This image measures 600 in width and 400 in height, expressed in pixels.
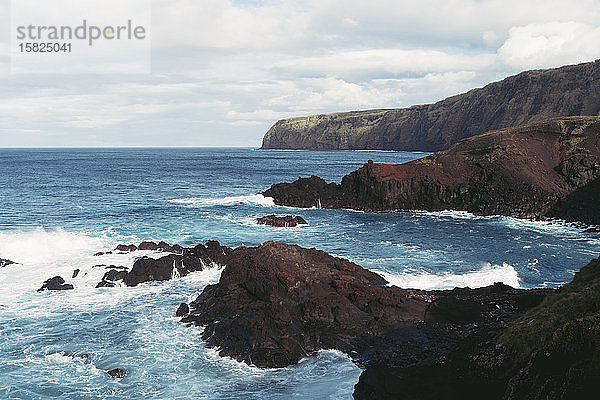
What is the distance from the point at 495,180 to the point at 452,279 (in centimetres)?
3195

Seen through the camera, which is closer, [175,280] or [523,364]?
[523,364]

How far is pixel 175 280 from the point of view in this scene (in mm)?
29906

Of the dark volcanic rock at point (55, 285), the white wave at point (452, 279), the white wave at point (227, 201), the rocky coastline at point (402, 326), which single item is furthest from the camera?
the white wave at point (227, 201)

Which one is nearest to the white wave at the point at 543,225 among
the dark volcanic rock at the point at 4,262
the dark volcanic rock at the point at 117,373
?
the dark volcanic rock at the point at 117,373

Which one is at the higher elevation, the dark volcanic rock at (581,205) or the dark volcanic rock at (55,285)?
the dark volcanic rock at (581,205)

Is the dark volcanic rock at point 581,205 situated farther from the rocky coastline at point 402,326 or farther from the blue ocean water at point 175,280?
the rocky coastline at point 402,326

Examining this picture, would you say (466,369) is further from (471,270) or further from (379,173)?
(379,173)

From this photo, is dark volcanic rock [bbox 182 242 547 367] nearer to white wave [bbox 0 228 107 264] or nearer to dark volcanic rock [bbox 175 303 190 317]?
dark volcanic rock [bbox 175 303 190 317]

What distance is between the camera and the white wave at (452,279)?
93.2 feet

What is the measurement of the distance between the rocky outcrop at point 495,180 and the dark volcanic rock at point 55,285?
36253mm

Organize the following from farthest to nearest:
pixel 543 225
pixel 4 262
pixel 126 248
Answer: pixel 543 225 → pixel 126 248 → pixel 4 262

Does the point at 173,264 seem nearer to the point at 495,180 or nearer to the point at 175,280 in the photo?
the point at 175,280

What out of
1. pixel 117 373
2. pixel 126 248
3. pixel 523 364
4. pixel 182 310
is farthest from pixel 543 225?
pixel 117 373

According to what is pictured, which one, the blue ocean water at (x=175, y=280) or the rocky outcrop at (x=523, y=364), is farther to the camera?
the blue ocean water at (x=175, y=280)
